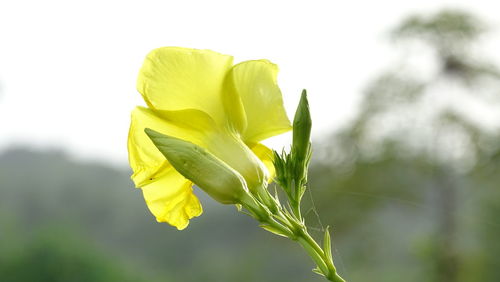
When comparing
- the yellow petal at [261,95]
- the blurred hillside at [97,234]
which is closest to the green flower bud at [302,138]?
the yellow petal at [261,95]

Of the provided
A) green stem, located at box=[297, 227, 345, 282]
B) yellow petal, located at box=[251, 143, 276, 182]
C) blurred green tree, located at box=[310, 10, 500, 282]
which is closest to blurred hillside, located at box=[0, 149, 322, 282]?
blurred green tree, located at box=[310, 10, 500, 282]

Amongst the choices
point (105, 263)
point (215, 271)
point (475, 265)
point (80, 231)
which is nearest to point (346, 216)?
point (475, 265)

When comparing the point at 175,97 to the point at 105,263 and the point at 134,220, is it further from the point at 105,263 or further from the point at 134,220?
the point at 134,220

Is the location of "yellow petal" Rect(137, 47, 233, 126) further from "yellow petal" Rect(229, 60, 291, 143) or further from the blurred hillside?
the blurred hillside

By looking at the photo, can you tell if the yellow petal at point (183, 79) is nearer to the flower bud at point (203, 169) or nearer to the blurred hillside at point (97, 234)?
the flower bud at point (203, 169)

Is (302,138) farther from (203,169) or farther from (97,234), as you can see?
(97,234)

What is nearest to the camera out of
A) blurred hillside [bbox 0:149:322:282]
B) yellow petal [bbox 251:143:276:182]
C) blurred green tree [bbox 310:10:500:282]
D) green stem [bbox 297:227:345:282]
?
green stem [bbox 297:227:345:282]

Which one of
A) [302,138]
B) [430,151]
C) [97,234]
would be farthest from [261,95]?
[97,234]
